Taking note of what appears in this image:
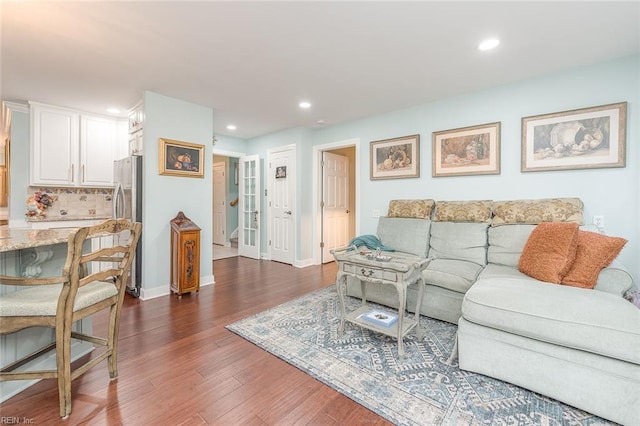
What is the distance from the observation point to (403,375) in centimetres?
180

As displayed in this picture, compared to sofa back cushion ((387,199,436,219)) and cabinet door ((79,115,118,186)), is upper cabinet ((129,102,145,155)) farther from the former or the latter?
sofa back cushion ((387,199,436,219))

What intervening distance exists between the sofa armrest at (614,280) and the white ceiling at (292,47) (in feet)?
5.85

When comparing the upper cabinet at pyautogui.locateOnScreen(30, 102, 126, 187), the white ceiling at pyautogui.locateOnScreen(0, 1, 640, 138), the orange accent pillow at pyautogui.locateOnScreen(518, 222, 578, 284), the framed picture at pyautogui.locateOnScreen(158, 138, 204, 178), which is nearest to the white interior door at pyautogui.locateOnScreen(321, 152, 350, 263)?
the white ceiling at pyautogui.locateOnScreen(0, 1, 640, 138)

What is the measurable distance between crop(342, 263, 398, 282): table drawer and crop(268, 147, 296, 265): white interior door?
2.69 meters

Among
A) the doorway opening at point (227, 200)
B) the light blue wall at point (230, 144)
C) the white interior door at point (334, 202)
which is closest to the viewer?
the white interior door at point (334, 202)

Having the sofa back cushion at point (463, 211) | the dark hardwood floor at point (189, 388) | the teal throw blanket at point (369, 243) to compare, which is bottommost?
the dark hardwood floor at point (189, 388)

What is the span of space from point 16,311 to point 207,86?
2571 mm

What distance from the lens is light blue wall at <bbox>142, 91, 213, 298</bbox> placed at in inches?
128

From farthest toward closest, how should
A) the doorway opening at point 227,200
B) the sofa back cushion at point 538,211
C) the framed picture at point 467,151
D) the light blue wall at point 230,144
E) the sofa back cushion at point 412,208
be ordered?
the doorway opening at point 227,200 < the light blue wall at point 230,144 < the sofa back cushion at point 412,208 < the framed picture at point 467,151 < the sofa back cushion at point 538,211

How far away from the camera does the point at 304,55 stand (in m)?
2.43

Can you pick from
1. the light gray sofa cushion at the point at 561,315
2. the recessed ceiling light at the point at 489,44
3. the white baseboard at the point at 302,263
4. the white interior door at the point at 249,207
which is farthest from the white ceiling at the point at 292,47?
the white baseboard at the point at 302,263

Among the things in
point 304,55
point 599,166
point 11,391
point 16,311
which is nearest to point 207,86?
point 304,55

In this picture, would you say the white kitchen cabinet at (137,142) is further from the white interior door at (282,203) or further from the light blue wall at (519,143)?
the light blue wall at (519,143)

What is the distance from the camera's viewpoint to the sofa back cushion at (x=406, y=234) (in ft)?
10.6
